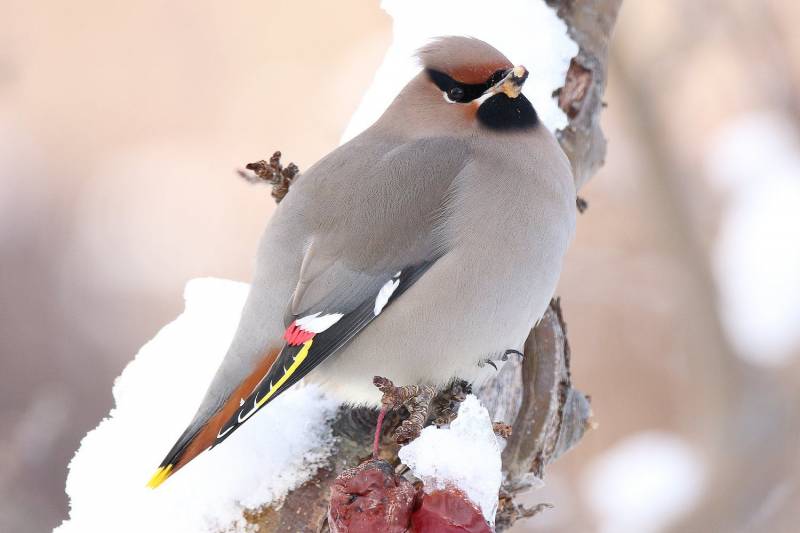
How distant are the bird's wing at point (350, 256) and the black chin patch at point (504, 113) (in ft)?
0.76

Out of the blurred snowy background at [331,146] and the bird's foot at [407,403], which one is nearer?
the bird's foot at [407,403]

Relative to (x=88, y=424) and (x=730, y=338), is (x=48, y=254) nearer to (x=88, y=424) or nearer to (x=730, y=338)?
(x=88, y=424)

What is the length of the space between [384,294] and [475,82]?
2.36 feet

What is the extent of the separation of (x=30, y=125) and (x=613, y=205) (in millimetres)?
4581

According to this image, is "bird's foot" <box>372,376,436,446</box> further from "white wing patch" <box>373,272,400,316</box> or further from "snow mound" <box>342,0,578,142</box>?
"snow mound" <box>342,0,578,142</box>

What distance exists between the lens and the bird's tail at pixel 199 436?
2.52m

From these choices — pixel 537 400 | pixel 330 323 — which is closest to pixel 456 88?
pixel 330 323

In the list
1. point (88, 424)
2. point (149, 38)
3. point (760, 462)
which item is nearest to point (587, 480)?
point (760, 462)

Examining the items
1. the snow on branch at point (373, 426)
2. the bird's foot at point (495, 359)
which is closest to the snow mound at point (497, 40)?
the snow on branch at point (373, 426)

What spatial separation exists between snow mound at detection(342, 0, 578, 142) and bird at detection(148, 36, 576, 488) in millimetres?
380

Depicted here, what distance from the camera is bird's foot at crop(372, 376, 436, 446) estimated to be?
7.49ft

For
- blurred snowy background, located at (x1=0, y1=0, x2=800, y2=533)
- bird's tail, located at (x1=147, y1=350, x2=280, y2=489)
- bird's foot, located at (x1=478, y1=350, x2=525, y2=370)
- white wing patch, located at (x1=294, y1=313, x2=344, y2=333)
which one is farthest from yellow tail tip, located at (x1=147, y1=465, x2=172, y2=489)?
blurred snowy background, located at (x1=0, y1=0, x2=800, y2=533)

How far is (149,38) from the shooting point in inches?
340

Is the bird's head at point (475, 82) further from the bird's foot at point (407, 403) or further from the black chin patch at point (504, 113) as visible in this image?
the bird's foot at point (407, 403)
